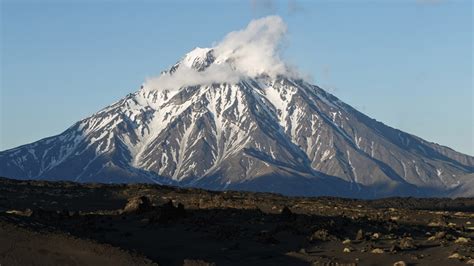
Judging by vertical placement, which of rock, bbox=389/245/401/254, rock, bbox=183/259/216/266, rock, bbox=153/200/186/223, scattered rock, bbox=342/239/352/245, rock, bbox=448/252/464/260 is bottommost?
rock, bbox=183/259/216/266

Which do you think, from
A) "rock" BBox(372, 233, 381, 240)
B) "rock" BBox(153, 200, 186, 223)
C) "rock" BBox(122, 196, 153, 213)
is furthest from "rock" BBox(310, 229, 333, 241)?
"rock" BBox(122, 196, 153, 213)

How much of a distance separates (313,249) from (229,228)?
516 cm

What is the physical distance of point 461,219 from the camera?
Answer: 59.7m

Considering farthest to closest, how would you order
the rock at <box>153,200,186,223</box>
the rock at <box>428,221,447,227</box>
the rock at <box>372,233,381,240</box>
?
the rock at <box>428,221,447,227</box> < the rock at <box>153,200,186,223</box> < the rock at <box>372,233,381,240</box>

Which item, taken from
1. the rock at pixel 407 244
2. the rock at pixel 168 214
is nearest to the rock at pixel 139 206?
the rock at pixel 168 214

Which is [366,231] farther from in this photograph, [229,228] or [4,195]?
[4,195]

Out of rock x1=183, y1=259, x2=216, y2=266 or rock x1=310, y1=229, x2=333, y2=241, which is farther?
rock x1=310, y1=229, x2=333, y2=241

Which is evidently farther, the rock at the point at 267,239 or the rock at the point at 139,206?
the rock at the point at 139,206

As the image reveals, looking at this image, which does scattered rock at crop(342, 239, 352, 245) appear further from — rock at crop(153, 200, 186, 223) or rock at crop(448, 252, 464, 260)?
rock at crop(153, 200, 186, 223)

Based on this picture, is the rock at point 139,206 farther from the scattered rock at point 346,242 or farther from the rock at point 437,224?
the rock at point 437,224

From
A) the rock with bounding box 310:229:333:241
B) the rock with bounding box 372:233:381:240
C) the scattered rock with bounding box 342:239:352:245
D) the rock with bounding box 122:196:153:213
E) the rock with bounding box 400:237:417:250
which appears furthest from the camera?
the rock with bounding box 122:196:153:213

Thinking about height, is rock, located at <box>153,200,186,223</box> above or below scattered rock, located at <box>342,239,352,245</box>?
above

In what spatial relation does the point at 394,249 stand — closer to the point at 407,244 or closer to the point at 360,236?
the point at 407,244

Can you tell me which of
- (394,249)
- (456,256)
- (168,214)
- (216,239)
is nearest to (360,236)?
(394,249)
